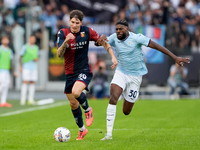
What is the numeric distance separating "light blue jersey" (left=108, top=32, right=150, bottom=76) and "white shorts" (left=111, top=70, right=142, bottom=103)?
10cm

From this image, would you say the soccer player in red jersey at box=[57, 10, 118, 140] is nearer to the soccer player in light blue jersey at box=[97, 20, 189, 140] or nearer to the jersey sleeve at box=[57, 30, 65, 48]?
the jersey sleeve at box=[57, 30, 65, 48]

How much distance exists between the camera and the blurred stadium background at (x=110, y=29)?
63.3 ft

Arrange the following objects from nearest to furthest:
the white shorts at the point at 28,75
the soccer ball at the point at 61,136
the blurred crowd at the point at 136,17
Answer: the soccer ball at the point at 61,136
the white shorts at the point at 28,75
the blurred crowd at the point at 136,17

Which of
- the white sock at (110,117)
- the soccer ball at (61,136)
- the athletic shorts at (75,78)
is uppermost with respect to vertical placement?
the athletic shorts at (75,78)

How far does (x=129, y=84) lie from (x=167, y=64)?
38.4 feet

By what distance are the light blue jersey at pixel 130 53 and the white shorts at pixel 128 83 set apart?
0.10 m

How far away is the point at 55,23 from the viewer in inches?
867

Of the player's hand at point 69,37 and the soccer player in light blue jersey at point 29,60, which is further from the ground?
the player's hand at point 69,37

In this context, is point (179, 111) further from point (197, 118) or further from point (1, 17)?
point (1, 17)

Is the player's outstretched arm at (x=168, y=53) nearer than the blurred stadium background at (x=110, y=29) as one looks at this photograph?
Yes

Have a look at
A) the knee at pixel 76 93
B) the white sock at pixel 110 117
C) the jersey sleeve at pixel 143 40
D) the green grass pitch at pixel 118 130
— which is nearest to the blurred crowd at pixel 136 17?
the green grass pitch at pixel 118 130

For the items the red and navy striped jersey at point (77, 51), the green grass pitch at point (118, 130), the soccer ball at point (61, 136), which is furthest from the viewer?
the red and navy striped jersey at point (77, 51)

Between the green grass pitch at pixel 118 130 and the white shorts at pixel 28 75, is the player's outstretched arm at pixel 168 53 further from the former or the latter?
the white shorts at pixel 28 75

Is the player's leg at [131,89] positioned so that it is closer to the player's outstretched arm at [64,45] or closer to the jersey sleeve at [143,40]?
the jersey sleeve at [143,40]
